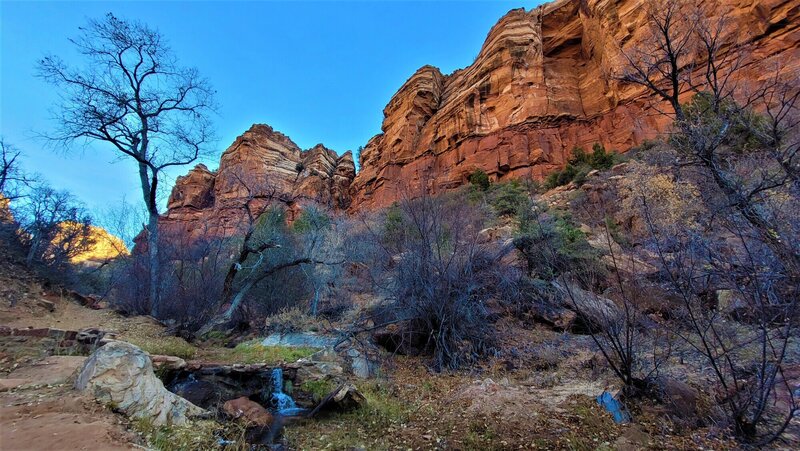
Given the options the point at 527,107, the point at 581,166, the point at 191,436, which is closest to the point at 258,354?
the point at 191,436

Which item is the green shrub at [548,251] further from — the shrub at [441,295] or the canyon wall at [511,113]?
the canyon wall at [511,113]

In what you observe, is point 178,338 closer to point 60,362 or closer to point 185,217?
point 60,362

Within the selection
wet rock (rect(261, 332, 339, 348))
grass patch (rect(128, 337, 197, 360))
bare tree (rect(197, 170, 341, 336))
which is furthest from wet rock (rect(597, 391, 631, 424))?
bare tree (rect(197, 170, 341, 336))

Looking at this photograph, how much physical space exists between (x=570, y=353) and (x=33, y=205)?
19.9m

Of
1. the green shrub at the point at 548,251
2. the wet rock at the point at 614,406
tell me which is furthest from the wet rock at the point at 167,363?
the green shrub at the point at 548,251

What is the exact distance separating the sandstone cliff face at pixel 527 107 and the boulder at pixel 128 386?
1007 inches

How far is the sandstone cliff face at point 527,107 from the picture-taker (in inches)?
1243

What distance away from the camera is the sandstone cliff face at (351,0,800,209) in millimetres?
31578

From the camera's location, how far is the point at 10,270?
10.8m

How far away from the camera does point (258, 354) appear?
8125mm

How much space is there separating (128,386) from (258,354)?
174 inches

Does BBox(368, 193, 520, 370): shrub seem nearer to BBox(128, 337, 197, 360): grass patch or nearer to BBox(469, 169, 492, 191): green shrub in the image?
BBox(128, 337, 197, 360): grass patch

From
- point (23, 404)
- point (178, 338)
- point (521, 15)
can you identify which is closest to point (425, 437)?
point (23, 404)

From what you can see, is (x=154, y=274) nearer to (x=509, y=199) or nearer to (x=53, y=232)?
(x=53, y=232)
